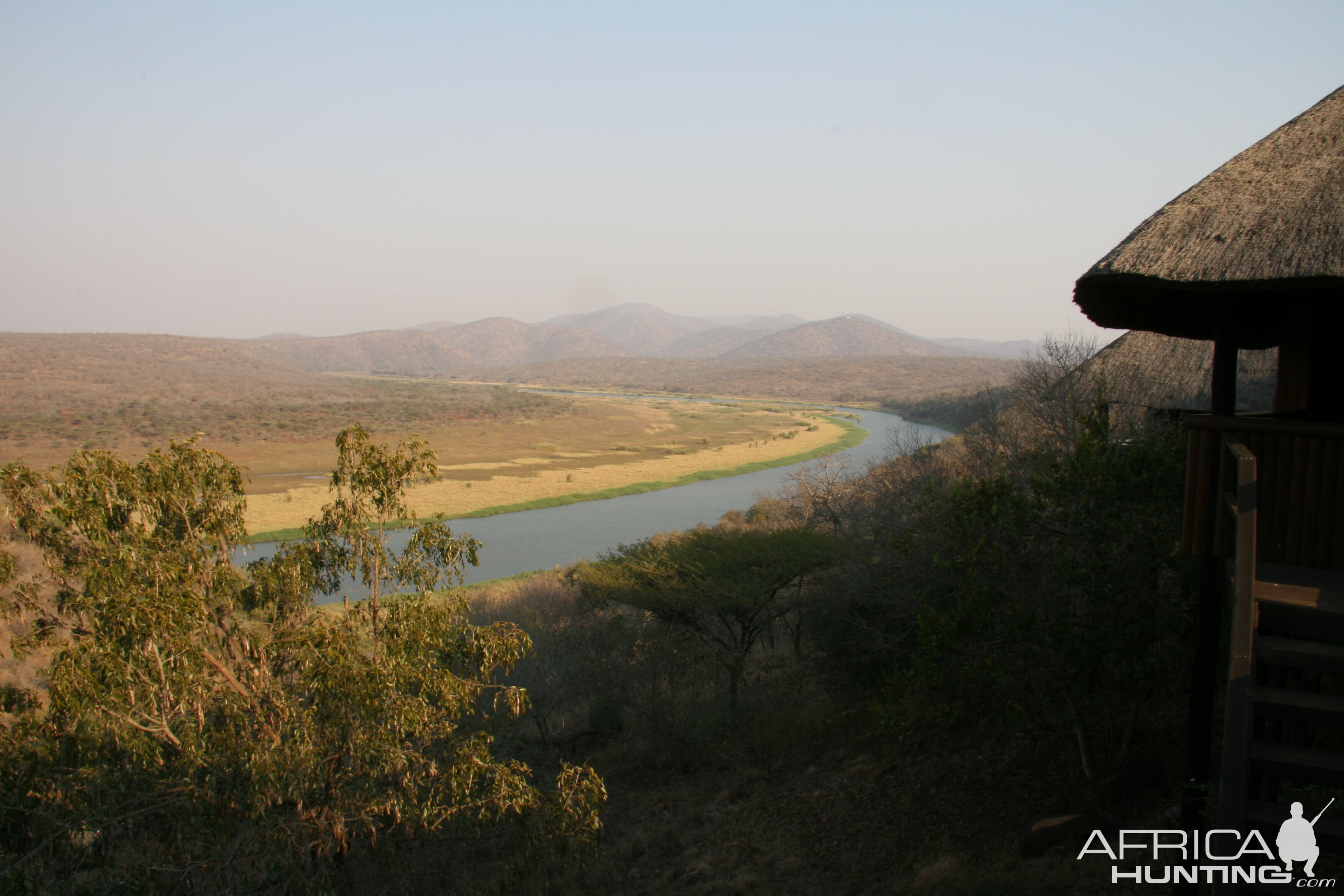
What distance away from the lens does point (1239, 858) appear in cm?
439

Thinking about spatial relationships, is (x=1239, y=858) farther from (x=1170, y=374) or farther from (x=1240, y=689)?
(x=1170, y=374)

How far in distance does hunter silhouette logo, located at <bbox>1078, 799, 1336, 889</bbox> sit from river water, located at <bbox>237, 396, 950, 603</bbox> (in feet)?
71.2

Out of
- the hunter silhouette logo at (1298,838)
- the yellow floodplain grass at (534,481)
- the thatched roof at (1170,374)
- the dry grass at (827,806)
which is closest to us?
the hunter silhouette logo at (1298,838)

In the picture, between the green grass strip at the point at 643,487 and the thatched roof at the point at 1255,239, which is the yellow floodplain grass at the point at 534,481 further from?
the thatched roof at the point at 1255,239

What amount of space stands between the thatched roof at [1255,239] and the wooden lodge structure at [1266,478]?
11mm

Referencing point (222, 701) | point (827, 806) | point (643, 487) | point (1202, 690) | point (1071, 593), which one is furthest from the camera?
point (643, 487)

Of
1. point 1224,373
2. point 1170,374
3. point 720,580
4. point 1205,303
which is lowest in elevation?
point 720,580

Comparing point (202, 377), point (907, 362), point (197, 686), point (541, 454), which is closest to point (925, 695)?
point (197, 686)

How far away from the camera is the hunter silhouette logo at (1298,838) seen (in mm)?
4102

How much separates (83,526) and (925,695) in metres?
7.24

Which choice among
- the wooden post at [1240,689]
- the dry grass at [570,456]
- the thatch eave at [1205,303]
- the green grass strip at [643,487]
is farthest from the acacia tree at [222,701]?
the dry grass at [570,456]

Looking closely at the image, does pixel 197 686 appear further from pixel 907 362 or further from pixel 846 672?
pixel 907 362

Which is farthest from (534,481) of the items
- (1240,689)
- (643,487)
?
(1240,689)

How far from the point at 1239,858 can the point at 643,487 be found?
151 ft
